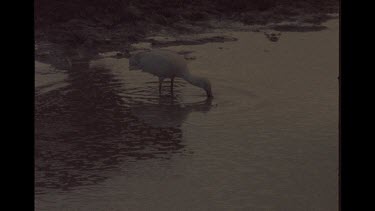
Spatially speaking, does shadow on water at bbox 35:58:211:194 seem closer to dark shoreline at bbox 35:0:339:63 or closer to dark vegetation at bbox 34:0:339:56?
dark shoreline at bbox 35:0:339:63

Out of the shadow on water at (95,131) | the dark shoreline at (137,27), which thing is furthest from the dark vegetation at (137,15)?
the shadow on water at (95,131)

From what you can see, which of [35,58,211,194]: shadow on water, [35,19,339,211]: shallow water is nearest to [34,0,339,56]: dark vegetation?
[35,19,339,211]: shallow water

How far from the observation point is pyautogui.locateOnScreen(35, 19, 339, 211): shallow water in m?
4.10

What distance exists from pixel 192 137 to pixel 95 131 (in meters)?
0.81

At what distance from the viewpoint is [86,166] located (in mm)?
4648

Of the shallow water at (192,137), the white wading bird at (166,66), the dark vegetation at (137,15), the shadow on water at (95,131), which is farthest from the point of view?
the dark vegetation at (137,15)

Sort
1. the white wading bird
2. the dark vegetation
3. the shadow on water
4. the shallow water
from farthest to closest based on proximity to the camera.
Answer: the dark vegetation < the white wading bird < the shadow on water < the shallow water

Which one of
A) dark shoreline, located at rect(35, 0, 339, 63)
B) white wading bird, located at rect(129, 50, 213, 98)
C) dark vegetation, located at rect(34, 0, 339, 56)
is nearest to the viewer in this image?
white wading bird, located at rect(129, 50, 213, 98)

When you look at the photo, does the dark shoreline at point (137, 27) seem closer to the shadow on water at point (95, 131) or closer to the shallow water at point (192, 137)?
the shallow water at point (192, 137)

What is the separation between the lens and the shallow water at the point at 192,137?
410 cm

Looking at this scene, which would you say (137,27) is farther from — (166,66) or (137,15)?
(166,66)

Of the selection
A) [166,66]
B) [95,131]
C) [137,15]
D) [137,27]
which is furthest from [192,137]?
[137,15]
